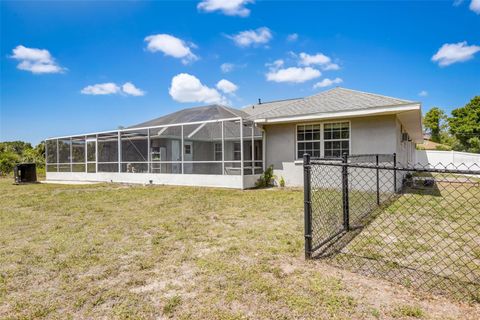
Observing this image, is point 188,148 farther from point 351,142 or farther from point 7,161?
point 7,161

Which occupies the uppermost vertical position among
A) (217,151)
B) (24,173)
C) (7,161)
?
(217,151)

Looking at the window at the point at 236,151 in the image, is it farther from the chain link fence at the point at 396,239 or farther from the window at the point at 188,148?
the chain link fence at the point at 396,239

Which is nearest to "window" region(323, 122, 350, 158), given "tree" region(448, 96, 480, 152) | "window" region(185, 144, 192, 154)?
"window" region(185, 144, 192, 154)

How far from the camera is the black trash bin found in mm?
14344

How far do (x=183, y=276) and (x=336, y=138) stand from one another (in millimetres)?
8587

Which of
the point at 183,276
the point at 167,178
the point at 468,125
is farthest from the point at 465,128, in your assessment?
the point at 183,276

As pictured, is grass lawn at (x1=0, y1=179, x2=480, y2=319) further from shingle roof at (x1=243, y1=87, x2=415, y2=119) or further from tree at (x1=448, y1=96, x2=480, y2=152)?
tree at (x1=448, y1=96, x2=480, y2=152)

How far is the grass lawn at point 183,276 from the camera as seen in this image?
2176 millimetres

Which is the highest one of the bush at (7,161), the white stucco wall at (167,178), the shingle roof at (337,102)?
the shingle roof at (337,102)

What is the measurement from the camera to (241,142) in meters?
10.1

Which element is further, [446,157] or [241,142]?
[446,157]

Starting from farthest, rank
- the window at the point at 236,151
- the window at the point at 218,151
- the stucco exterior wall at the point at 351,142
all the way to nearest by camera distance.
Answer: the window at the point at 218,151 < the window at the point at 236,151 < the stucco exterior wall at the point at 351,142

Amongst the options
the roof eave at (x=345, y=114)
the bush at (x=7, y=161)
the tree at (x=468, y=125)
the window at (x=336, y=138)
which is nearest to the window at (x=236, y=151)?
the roof eave at (x=345, y=114)

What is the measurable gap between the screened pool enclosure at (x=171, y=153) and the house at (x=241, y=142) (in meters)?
0.05
